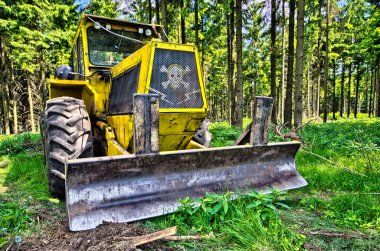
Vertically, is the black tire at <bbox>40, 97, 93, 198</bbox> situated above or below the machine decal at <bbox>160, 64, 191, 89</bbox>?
below

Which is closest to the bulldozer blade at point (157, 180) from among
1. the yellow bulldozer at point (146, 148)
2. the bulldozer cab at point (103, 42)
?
the yellow bulldozer at point (146, 148)

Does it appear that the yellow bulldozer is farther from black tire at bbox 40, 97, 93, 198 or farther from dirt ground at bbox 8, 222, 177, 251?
dirt ground at bbox 8, 222, 177, 251

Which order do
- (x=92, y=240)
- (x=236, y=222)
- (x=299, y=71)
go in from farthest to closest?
1. (x=299, y=71)
2. (x=236, y=222)
3. (x=92, y=240)

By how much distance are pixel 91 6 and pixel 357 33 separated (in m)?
23.1

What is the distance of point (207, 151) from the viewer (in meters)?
3.28

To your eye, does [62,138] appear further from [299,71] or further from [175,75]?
[299,71]

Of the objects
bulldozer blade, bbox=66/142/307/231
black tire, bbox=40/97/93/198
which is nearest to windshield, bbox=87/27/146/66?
black tire, bbox=40/97/93/198

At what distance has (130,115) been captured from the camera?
3.49 meters

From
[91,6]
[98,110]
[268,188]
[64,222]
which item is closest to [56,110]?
[98,110]

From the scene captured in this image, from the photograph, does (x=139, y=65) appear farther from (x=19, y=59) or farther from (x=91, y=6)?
(x=91, y=6)

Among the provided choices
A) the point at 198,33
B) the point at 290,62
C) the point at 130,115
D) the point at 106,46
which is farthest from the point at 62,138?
the point at 198,33

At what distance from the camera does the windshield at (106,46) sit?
15.3 feet

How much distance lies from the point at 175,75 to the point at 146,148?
102 cm

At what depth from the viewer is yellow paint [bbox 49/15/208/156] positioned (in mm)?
3330
